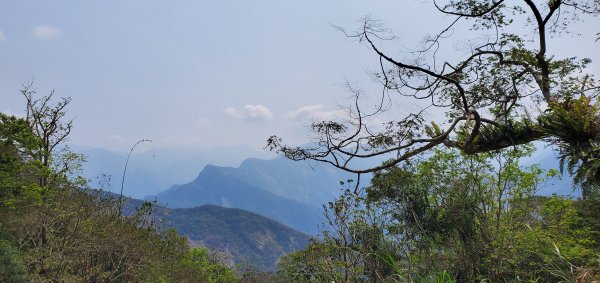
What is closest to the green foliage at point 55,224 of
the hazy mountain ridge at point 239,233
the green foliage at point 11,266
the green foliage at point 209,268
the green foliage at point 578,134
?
the green foliage at point 11,266

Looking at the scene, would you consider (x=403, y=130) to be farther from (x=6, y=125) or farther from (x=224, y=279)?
(x=224, y=279)

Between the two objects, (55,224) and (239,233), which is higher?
(239,233)

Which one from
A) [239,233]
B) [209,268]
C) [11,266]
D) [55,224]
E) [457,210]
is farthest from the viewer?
[239,233]

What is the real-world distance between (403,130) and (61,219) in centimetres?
1608

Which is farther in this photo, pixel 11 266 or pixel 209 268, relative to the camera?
pixel 209 268

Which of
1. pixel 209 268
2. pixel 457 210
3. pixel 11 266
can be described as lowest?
pixel 209 268

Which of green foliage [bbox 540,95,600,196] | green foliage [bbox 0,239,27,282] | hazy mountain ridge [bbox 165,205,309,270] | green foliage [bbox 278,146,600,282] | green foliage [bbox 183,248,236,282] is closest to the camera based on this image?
green foliage [bbox 540,95,600,196]

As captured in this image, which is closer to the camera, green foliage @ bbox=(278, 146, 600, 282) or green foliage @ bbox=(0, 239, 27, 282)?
green foliage @ bbox=(278, 146, 600, 282)

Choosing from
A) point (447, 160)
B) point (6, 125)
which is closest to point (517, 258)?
point (447, 160)

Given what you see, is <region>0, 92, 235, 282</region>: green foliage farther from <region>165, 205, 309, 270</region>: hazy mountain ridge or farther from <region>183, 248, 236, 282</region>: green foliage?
<region>165, 205, 309, 270</region>: hazy mountain ridge

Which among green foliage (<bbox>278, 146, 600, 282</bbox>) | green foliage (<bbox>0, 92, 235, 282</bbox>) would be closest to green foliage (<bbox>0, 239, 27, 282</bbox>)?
green foliage (<bbox>0, 92, 235, 282</bbox>)

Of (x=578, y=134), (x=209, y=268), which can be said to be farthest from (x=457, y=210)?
(x=209, y=268)

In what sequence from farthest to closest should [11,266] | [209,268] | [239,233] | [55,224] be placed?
1. [239,233]
2. [209,268]
3. [55,224]
4. [11,266]

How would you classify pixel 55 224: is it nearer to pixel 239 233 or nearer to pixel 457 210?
pixel 457 210
